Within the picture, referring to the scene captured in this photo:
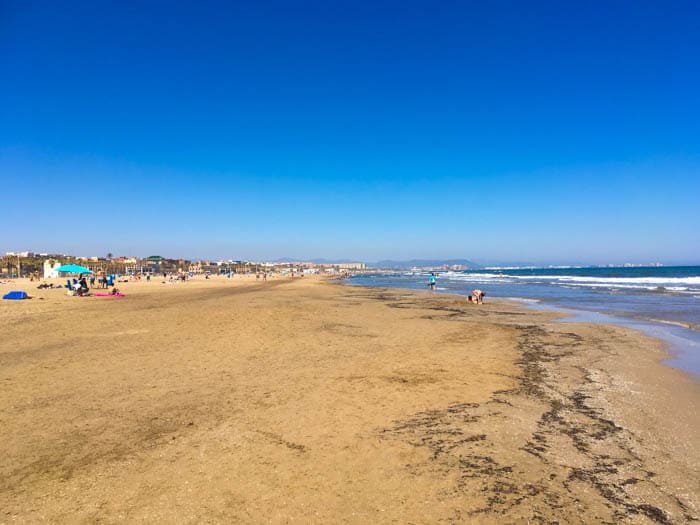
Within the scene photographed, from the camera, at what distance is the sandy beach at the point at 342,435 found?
375 cm

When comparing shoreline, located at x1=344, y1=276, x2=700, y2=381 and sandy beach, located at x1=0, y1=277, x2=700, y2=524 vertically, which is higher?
sandy beach, located at x1=0, y1=277, x2=700, y2=524

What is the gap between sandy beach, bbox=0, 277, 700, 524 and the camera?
147 inches

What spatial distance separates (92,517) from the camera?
139 inches

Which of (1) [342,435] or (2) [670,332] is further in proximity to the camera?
(2) [670,332]

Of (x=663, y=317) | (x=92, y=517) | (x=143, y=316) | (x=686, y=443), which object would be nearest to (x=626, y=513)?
(x=686, y=443)

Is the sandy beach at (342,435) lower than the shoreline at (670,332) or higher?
higher

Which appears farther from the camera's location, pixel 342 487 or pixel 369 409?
pixel 369 409

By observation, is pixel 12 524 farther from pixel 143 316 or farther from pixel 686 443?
pixel 143 316

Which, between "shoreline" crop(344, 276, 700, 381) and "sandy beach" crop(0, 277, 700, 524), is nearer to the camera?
"sandy beach" crop(0, 277, 700, 524)

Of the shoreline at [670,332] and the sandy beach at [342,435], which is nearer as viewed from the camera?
the sandy beach at [342,435]

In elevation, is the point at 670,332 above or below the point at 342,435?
below

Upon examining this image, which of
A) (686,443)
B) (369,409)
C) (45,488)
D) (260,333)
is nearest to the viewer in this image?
(45,488)

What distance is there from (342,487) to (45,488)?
9.57 ft

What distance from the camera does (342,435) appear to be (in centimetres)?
531
